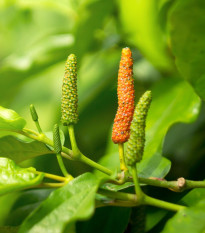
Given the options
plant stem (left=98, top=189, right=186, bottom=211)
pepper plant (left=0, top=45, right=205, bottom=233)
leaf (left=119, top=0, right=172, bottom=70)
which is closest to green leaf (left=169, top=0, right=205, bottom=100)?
pepper plant (left=0, top=45, right=205, bottom=233)

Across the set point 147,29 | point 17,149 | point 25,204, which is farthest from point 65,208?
point 147,29

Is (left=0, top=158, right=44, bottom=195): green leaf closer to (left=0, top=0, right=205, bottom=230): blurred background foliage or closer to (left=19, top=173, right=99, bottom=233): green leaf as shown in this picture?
(left=19, top=173, right=99, bottom=233): green leaf

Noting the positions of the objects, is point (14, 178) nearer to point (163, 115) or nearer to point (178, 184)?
point (178, 184)

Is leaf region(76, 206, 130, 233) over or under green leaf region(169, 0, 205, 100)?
under

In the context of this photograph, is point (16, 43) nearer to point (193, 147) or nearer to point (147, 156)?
point (193, 147)

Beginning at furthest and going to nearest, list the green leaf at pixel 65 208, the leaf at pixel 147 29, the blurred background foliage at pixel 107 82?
1. the leaf at pixel 147 29
2. the blurred background foliage at pixel 107 82
3. the green leaf at pixel 65 208

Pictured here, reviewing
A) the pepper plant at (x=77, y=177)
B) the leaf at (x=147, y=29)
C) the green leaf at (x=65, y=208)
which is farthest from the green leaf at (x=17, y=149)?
the leaf at (x=147, y=29)

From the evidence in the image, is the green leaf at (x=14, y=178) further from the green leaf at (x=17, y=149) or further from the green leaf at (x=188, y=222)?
the green leaf at (x=188, y=222)
